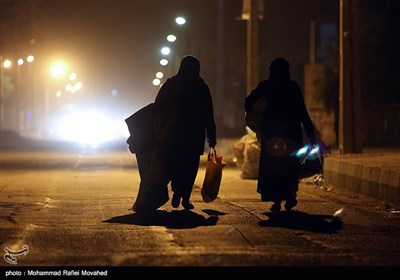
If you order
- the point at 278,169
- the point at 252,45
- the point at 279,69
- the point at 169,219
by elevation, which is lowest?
the point at 169,219

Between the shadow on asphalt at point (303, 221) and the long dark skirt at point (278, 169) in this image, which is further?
the long dark skirt at point (278, 169)

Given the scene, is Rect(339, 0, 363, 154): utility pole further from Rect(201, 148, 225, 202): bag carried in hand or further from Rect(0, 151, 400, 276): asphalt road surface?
Rect(201, 148, 225, 202): bag carried in hand

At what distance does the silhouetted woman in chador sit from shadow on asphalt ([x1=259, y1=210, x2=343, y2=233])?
30cm

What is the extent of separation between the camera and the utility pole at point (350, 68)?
20.8m

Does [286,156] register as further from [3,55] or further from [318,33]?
[318,33]

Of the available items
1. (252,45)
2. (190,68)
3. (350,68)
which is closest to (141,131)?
(190,68)

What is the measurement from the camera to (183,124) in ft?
40.1

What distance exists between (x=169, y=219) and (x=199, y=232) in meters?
1.53

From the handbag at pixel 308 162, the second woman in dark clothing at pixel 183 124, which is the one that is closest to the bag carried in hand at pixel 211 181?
the second woman in dark clothing at pixel 183 124

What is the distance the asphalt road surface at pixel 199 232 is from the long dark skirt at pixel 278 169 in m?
0.26

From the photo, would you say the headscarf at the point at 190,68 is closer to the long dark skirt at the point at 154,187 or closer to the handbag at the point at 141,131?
the handbag at the point at 141,131

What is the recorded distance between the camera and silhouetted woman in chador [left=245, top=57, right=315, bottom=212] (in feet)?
39.0

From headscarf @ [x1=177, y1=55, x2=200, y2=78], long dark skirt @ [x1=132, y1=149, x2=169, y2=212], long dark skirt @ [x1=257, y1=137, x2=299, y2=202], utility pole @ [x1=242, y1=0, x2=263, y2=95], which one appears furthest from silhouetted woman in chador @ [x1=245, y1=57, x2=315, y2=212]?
utility pole @ [x1=242, y1=0, x2=263, y2=95]
